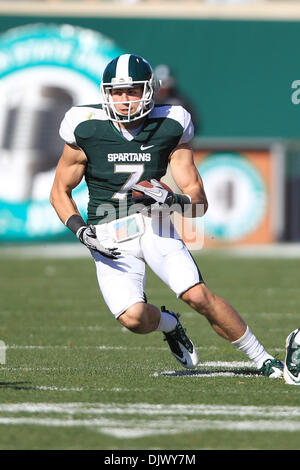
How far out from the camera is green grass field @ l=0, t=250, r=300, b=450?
3.86 m

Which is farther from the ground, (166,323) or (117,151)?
(117,151)

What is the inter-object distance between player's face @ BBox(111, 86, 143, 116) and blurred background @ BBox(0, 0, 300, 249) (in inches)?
434

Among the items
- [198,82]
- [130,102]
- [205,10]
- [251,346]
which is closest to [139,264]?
[251,346]

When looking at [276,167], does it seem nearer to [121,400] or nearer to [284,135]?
[284,135]

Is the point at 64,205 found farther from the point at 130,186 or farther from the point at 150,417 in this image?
the point at 150,417

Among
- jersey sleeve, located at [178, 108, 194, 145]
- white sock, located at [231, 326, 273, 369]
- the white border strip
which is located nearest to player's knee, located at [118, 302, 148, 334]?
white sock, located at [231, 326, 273, 369]

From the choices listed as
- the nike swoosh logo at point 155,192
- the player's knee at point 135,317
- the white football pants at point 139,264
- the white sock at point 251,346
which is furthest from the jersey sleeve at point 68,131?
the white sock at point 251,346

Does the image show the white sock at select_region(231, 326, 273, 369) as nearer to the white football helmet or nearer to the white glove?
the white glove

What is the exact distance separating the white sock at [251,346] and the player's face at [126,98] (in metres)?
1.25

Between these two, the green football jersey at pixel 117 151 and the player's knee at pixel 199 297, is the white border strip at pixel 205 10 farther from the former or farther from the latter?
the player's knee at pixel 199 297

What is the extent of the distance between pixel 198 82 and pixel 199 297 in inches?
474

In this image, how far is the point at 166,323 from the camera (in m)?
5.62

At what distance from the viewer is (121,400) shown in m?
4.52
